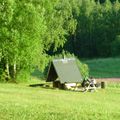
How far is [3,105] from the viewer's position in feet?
65.9

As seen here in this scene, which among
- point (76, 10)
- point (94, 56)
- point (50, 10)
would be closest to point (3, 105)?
point (50, 10)

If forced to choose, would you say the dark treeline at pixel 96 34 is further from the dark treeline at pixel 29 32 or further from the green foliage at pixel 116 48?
the dark treeline at pixel 29 32

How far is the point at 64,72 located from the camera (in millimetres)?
35719

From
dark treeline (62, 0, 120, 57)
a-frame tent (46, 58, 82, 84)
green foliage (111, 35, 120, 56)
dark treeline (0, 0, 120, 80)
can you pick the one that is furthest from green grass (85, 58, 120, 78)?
a-frame tent (46, 58, 82, 84)

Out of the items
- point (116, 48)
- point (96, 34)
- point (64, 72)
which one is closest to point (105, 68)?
point (116, 48)

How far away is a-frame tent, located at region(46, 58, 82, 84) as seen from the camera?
3519cm

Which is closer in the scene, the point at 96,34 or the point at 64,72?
the point at 64,72

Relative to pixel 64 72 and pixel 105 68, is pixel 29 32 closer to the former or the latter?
pixel 64 72

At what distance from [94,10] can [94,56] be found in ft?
63.0

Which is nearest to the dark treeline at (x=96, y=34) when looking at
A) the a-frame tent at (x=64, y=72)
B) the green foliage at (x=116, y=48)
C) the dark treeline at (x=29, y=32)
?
the green foliage at (x=116, y=48)

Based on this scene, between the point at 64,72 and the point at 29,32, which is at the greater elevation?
the point at 29,32

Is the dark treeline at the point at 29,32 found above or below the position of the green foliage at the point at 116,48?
above

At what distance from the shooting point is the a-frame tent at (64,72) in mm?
35188

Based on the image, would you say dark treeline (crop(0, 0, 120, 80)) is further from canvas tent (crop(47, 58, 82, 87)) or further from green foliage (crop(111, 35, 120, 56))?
green foliage (crop(111, 35, 120, 56))
